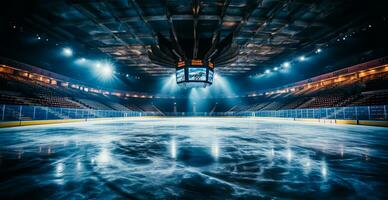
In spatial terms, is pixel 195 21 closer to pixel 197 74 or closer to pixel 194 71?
pixel 194 71

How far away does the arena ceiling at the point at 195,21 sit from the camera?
12.3 m

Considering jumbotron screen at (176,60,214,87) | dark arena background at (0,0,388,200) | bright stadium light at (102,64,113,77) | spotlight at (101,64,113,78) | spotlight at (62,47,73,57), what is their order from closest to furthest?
dark arena background at (0,0,388,200) → jumbotron screen at (176,60,214,87) → spotlight at (62,47,73,57) → bright stadium light at (102,64,113,77) → spotlight at (101,64,113,78)

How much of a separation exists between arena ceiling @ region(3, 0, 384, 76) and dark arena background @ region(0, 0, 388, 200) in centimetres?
12

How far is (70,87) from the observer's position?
91.3 ft

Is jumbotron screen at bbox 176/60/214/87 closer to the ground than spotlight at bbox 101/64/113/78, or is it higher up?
closer to the ground

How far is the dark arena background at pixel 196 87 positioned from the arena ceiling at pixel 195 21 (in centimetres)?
12

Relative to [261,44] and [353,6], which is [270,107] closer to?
[261,44]

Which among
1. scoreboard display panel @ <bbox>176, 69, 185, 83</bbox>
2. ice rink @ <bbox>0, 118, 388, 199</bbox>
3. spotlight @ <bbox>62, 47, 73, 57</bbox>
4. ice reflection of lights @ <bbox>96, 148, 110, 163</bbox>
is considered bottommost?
ice reflection of lights @ <bbox>96, 148, 110, 163</bbox>

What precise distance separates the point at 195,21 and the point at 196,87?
8280 mm

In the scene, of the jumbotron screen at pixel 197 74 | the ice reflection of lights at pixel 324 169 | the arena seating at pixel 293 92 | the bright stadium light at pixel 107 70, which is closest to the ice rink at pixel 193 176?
the ice reflection of lights at pixel 324 169

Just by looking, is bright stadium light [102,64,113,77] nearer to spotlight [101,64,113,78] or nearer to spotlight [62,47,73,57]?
spotlight [101,64,113,78]

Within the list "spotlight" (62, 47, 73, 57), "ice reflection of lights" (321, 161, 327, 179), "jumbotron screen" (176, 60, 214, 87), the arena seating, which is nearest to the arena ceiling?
"jumbotron screen" (176, 60, 214, 87)

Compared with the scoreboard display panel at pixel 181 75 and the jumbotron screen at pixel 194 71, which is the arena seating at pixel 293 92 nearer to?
the scoreboard display panel at pixel 181 75

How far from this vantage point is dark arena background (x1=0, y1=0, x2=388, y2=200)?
236 centimetres
